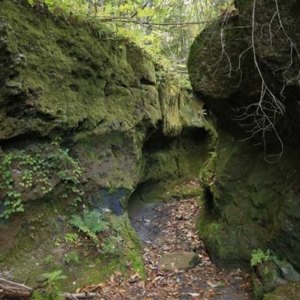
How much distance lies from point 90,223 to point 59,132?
6.09 ft

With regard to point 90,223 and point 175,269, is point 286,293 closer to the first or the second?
point 175,269

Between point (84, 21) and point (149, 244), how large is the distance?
16.9 feet

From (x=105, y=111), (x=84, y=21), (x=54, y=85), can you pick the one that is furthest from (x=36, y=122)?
(x=84, y=21)

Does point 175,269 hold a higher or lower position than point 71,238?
lower

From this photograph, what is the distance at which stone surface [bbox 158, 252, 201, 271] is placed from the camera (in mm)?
6355

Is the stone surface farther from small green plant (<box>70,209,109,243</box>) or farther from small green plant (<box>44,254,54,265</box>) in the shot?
small green plant (<box>44,254,54,265</box>)

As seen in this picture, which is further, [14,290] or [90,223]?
[90,223]

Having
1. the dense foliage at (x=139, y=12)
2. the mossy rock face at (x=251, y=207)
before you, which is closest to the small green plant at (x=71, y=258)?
the mossy rock face at (x=251, y=207)

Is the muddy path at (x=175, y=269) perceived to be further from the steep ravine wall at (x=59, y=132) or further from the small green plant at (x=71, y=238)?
the small green plant at (x=71, y=238)

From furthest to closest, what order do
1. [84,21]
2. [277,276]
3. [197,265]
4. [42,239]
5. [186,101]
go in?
[186,101] < [84,21] < [197,265] < [42,239] < [277,276]

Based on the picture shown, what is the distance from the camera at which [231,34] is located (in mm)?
5895

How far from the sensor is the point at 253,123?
6094mm

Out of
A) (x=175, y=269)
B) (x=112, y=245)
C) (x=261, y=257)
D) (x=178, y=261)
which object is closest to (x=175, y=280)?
(x=175, y=269)

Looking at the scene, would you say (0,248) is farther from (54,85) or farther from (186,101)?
(186,101)
